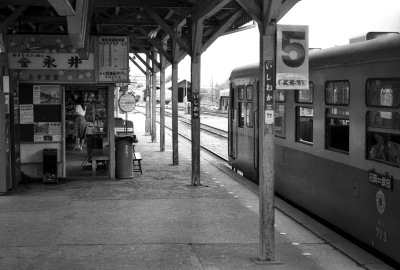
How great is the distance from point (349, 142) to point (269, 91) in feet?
5.27

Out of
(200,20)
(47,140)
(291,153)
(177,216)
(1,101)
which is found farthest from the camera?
(47,140)

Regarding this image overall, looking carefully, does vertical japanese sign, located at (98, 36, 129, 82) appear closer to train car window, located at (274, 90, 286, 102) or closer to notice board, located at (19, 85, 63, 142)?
notice board, located at (19, 85, 63, 142)

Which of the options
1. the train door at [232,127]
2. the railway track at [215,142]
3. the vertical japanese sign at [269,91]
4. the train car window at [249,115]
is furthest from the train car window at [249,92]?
the vertical japanese sign at [269,91]

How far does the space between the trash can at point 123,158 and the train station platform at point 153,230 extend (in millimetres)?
601

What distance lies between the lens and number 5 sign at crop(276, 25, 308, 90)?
644cm

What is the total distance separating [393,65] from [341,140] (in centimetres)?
181

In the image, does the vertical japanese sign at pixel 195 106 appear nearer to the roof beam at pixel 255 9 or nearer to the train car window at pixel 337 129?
the train car window at pixel 337 129

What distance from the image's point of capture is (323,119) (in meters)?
8.41

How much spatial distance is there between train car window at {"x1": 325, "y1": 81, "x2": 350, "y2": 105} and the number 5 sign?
4.29ft

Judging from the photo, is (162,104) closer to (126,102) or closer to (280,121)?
(126,102)

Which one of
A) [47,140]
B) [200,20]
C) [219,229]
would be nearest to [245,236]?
[219,229]

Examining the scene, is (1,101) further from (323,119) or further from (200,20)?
(323,119)

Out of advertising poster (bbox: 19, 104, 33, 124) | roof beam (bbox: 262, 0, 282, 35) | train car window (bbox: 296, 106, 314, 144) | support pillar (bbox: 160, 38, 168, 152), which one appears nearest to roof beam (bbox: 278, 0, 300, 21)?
roof beam (bbox: 262, 0, 282, 35)

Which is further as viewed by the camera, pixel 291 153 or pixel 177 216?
pixel 291 153
